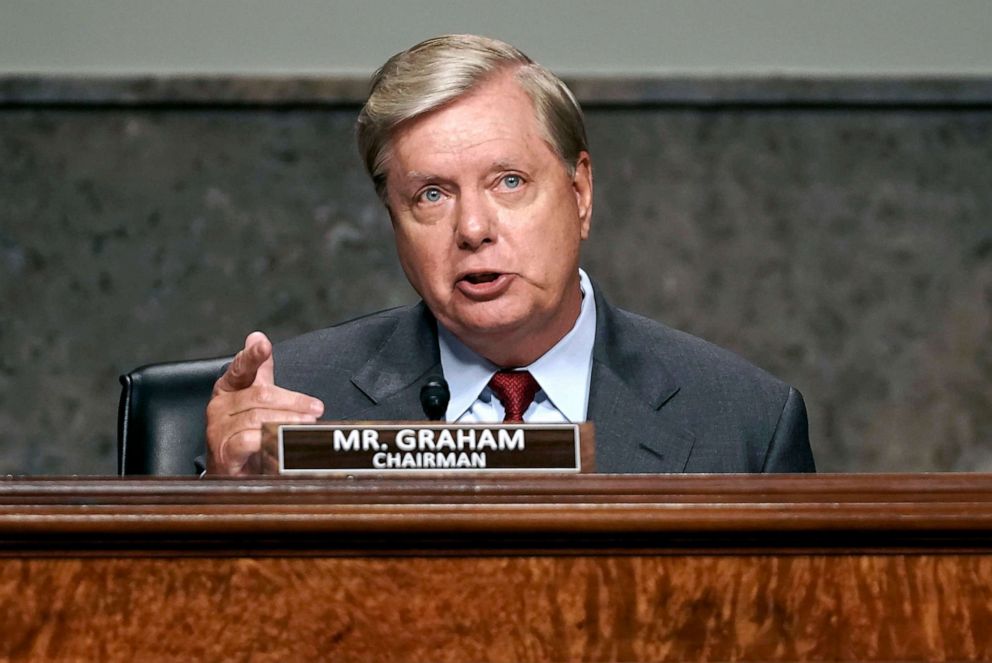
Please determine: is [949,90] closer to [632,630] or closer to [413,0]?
[413,0]

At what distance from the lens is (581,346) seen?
2.13m

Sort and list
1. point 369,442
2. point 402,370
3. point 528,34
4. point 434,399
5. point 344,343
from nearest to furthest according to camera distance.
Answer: point 369,442
point 434,399
point 402,370
point 344,343
point 528,34

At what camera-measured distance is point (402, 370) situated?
82.3 inches

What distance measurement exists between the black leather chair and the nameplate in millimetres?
851

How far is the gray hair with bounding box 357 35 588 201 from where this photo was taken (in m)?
2.04

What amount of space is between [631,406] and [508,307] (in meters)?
0.19

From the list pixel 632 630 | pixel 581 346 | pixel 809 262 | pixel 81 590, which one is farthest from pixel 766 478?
pixel 809 262

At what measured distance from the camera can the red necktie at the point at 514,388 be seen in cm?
202

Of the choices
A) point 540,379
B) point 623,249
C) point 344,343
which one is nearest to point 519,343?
point 540,379

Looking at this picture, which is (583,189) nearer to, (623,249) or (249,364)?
(249,364)

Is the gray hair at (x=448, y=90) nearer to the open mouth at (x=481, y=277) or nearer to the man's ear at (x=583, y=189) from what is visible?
the man's ear at (x=583, y=189)

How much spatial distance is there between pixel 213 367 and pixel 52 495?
3.28ft

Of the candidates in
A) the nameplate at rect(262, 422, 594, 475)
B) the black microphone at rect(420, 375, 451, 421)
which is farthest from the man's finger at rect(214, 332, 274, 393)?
the nameplate at rect(262, 422, 594, 475)

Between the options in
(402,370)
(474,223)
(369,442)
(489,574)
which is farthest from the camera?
(402,370)
